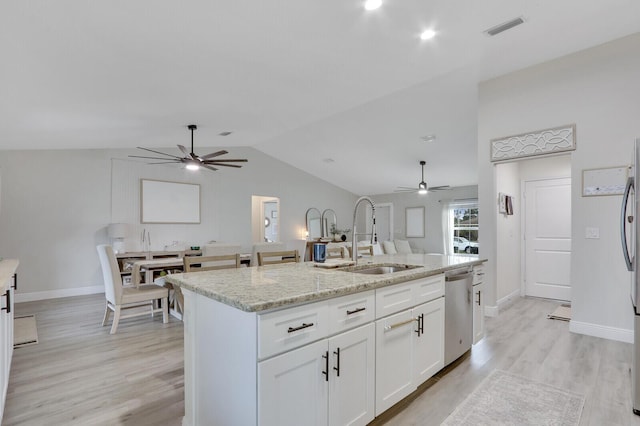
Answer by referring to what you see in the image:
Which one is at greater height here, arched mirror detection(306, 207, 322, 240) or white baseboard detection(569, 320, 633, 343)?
arched mirror detection(306, 207, 322, 240)

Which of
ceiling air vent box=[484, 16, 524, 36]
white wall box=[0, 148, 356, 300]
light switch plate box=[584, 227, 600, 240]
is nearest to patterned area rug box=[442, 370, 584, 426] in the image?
light switch plate box=[584, 227, 600, 240]

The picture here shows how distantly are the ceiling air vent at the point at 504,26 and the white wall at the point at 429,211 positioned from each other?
619 cm

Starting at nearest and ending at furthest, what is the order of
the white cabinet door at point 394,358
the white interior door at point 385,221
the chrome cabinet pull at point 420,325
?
the white cabinet door at point 394,358 → the chrome cabinet pull at point 420,325 → the white interior door at point 385,221

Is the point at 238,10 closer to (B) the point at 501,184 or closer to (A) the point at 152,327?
(A) the point at 152,327

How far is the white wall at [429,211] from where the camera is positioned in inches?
351

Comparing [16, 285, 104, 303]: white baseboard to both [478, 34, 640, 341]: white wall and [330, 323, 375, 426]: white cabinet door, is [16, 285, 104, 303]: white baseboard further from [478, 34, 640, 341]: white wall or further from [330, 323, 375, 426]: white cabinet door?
[478, 34, 640, 341]: white wall

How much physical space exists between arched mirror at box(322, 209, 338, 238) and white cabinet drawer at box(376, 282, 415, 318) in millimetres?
7562

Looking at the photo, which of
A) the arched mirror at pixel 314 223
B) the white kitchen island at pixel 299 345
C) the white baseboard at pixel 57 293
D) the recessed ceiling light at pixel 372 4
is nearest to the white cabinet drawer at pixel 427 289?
the white kitchen island at pixel 299 345

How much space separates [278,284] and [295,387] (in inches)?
19.6

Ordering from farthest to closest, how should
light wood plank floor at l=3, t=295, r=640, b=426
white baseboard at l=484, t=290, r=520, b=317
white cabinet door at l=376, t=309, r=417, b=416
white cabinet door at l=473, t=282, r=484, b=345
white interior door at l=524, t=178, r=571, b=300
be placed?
white interior door at l=524, t=178, r=571, b=300 → white baseboard at l=484, t=290, r=520, b=317 → white cabinet door at l=473, t=282, r=484, b=345 → light wood plank floor at l=3, t=295, r=640, b=426 → white cabinet door at l=376, t=309, r=417, b=416

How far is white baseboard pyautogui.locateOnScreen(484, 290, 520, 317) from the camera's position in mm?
4152

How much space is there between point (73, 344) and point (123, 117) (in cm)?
249

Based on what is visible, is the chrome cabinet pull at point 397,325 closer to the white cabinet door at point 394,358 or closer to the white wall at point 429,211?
the white cabinet door at point 394,358

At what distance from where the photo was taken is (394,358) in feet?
6.40
